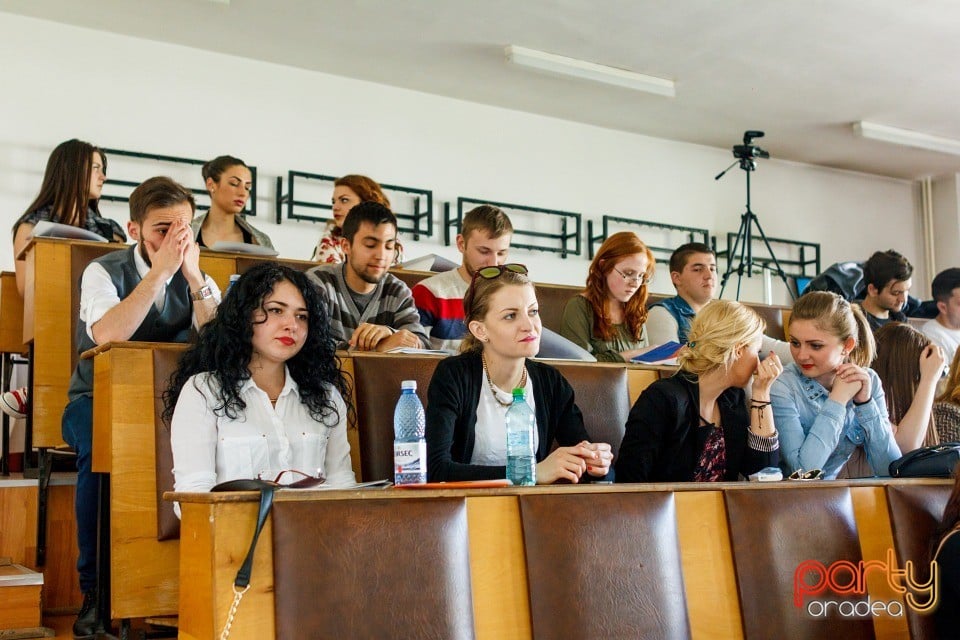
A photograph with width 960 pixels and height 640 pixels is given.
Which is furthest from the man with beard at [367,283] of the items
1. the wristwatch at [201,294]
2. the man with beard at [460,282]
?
the wristwatch at [201,294]

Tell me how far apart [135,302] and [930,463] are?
5.84 feet

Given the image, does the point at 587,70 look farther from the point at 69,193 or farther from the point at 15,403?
the point at 15,403

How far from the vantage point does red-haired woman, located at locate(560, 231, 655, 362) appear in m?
3.19

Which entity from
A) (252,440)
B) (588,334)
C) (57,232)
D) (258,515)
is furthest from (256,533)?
(588,334)

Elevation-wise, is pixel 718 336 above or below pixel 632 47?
below

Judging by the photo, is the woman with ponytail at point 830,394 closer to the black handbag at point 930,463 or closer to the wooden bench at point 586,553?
the black handbag at point 930,463

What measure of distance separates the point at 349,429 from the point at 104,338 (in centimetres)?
65

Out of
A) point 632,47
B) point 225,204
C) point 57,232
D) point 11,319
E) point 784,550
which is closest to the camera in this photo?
point 784,550

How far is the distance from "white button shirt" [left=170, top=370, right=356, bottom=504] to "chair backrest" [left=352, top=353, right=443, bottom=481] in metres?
0.06

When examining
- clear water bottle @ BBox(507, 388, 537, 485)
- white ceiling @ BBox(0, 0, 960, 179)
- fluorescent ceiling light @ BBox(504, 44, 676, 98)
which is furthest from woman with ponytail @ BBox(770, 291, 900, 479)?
fluorescent ceiling light @ BBox(504, 44, 676, 98)

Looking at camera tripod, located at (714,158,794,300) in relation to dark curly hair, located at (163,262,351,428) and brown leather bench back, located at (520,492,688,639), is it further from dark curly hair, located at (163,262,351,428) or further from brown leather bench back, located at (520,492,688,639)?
brown leather bench back, located at (520,492,688,639)

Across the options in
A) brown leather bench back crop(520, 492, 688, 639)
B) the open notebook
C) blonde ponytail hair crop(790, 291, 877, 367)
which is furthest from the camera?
the open notebook

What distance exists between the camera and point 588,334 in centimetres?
320

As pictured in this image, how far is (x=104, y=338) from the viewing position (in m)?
2.35
